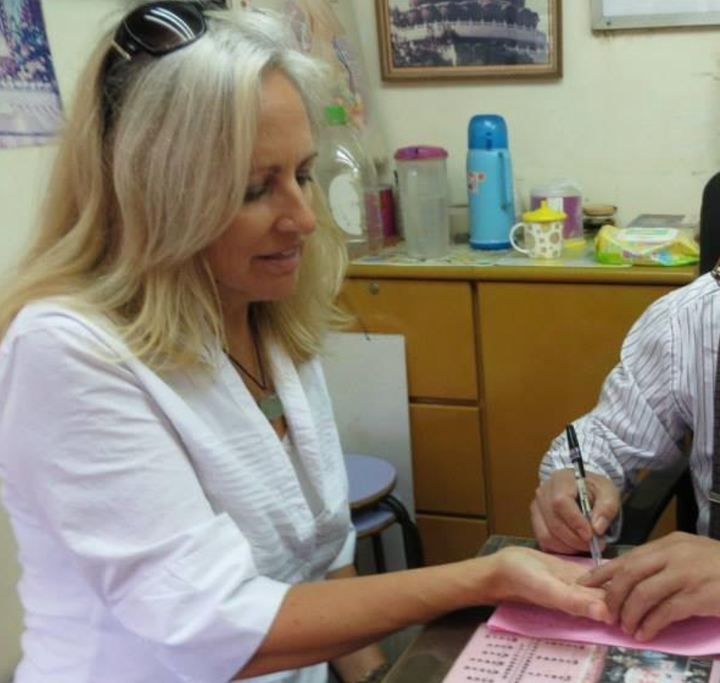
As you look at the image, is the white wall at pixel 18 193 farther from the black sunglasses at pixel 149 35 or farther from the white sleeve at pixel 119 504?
the white sleeve at pixel 119 504

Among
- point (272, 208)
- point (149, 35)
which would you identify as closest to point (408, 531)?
point (272, 208)

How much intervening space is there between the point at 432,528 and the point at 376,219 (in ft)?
2.65

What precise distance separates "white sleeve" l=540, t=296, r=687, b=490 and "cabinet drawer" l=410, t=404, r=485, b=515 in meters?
0.72

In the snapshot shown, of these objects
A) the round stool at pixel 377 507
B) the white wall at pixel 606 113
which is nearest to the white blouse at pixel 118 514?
the round stool at pixel 377 507

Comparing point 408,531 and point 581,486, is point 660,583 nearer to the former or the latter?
point 581,486

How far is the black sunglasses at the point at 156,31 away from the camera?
2.97ft

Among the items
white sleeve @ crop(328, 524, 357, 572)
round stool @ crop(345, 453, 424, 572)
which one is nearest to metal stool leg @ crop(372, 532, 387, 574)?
round stool @ crop(345, 453, 424, 572)

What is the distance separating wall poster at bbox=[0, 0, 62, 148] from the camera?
4.51 feet

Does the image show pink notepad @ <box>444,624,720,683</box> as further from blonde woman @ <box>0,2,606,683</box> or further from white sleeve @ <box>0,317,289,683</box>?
white sleeve @ <box>0,317,289,683</box>

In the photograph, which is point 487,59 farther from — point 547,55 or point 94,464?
point 94,464

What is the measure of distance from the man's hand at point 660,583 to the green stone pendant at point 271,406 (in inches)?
17.5

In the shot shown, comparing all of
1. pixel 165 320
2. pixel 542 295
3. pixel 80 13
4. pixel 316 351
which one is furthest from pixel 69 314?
pixel 542 295

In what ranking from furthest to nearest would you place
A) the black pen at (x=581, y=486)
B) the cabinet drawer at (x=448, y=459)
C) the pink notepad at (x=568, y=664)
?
the cabinet drawer at (x=448, y=459) → the black pen at (x=581, y=486) → the pink notepad at (x=568, y=664)

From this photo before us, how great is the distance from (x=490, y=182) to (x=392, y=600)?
1324mm
